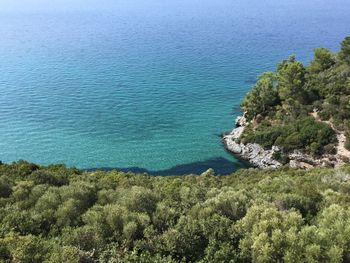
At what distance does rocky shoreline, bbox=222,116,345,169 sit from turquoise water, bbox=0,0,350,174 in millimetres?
1765

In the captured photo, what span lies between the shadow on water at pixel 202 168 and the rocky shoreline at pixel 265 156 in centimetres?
159

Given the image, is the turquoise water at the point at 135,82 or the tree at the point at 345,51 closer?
the turquoise water at the point at 135,82

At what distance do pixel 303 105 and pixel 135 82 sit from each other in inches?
1370

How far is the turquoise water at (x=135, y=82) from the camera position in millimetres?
48781

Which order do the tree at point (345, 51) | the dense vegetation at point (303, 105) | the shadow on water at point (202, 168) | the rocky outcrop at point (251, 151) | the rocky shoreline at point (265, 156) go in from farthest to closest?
Result: the tree at point (345, 51) → the rocky outcrop at point (251, 151) → the dense vegetation at point (303, 105) → the shadow on water at point (202, 168) → the rocky shoreline at point (265, 156)

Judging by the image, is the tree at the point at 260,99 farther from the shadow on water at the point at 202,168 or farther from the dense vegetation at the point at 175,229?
the dense vegetation at the point at 175,229

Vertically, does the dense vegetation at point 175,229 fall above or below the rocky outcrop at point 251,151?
above

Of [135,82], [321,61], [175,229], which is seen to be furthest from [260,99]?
[175,229]

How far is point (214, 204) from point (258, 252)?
12.1 feet

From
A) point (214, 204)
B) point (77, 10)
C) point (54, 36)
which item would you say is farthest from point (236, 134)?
point (77, 10)

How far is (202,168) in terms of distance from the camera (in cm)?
4512

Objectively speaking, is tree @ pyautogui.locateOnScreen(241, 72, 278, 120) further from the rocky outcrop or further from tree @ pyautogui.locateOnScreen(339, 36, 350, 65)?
tree @ pyautogui.locateOnScreen(339, 36, 350, 65)

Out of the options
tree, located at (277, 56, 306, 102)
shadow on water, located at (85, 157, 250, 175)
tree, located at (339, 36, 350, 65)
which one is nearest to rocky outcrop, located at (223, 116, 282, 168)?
shadow on water, located at (85, 157, 250, 175)

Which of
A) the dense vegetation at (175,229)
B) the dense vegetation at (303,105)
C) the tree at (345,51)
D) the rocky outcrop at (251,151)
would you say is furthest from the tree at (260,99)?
the dense vegetation at (175,229)
